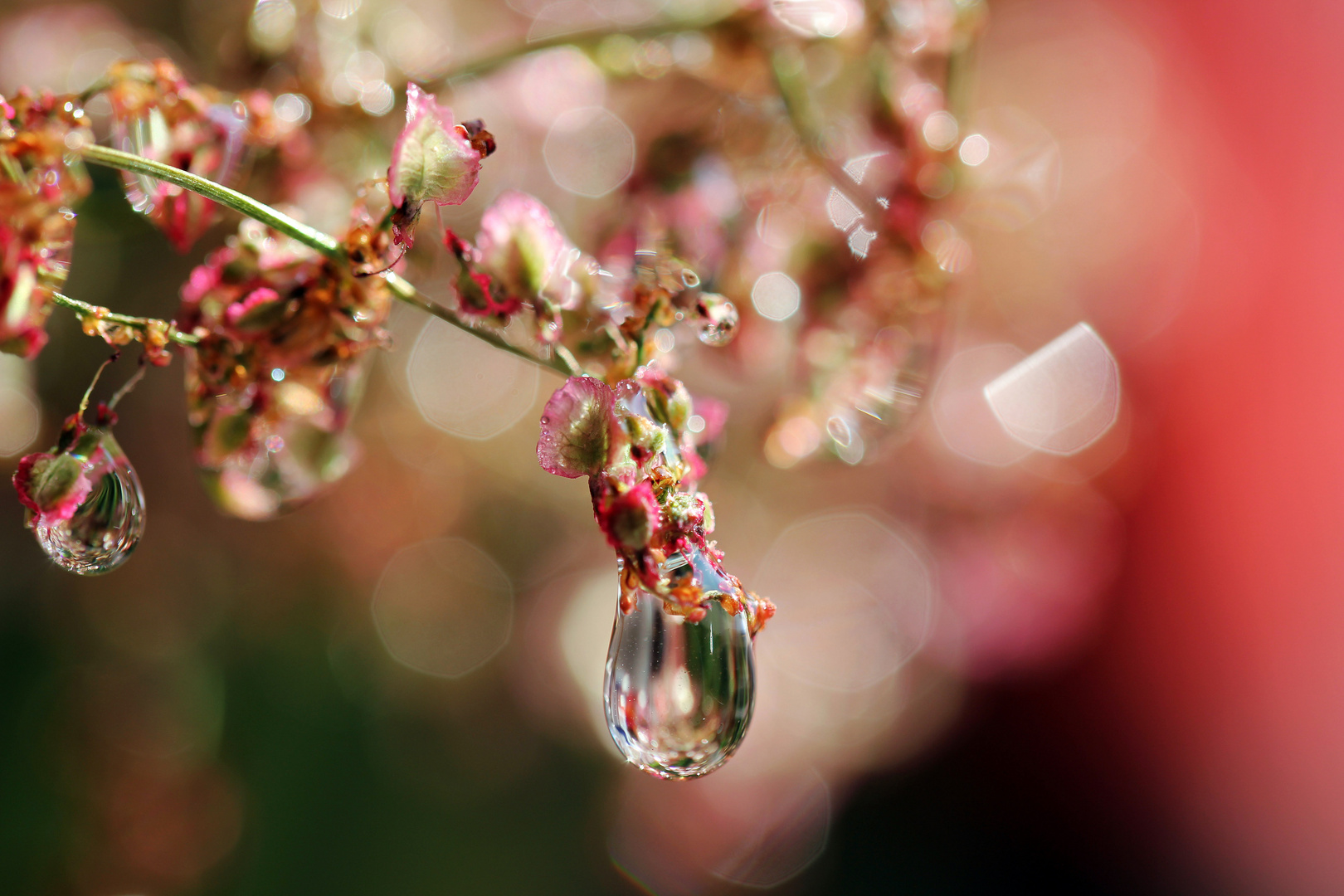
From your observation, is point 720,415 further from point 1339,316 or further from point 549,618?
point 1339,316

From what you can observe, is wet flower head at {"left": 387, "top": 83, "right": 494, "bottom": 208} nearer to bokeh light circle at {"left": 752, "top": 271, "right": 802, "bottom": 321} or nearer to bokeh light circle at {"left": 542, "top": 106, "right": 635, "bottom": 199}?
bokeh light circle at {"left": 752, "top": 271, "right": 802, "bottom": 321}

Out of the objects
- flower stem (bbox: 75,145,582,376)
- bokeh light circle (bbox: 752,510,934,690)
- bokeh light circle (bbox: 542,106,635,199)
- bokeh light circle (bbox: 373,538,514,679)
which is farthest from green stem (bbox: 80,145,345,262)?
bokeh light circle (bbox: 752,510,934,690)

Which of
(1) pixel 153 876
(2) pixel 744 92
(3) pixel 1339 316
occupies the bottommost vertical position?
(1) pixel 153 876

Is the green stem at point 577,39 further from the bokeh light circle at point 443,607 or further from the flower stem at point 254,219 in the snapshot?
the bokeh light circle at point 443,607

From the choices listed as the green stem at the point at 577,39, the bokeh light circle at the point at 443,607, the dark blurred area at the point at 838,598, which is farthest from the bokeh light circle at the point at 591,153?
the bokeh light circle at the point at 443,607

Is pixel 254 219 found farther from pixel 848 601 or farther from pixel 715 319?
pixel 848 601

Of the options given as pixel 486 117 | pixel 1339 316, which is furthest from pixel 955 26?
pixel 1339 316

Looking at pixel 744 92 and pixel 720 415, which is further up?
pixel 744 92
